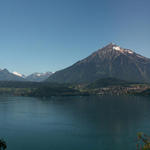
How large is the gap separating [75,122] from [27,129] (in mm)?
33214

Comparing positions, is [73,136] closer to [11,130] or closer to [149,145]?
[11,130]

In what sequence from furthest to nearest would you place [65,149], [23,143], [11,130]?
[11,130] < [23,143] < [65,149]

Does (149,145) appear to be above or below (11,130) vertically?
above

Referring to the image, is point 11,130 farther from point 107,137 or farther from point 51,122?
point 107,137

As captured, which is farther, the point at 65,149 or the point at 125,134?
the point at 125,134

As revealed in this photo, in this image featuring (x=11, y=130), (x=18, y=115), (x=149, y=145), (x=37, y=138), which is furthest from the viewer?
(x=18, y=115)

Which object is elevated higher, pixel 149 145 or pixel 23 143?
pixel 149 145

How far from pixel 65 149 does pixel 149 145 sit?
2342 inches

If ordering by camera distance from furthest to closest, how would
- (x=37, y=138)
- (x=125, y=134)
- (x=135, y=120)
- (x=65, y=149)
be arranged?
(x=135, y=120) → (x=125, y=134) → (x=37, y=138) → (x=65, y=149)

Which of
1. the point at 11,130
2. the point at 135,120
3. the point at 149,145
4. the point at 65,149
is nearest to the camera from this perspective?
the point at 149,145

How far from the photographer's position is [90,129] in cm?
11944

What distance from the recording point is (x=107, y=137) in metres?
103

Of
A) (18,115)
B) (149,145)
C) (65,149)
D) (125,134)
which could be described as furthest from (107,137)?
(18,115)

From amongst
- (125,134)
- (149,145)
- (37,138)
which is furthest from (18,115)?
(149,145)
